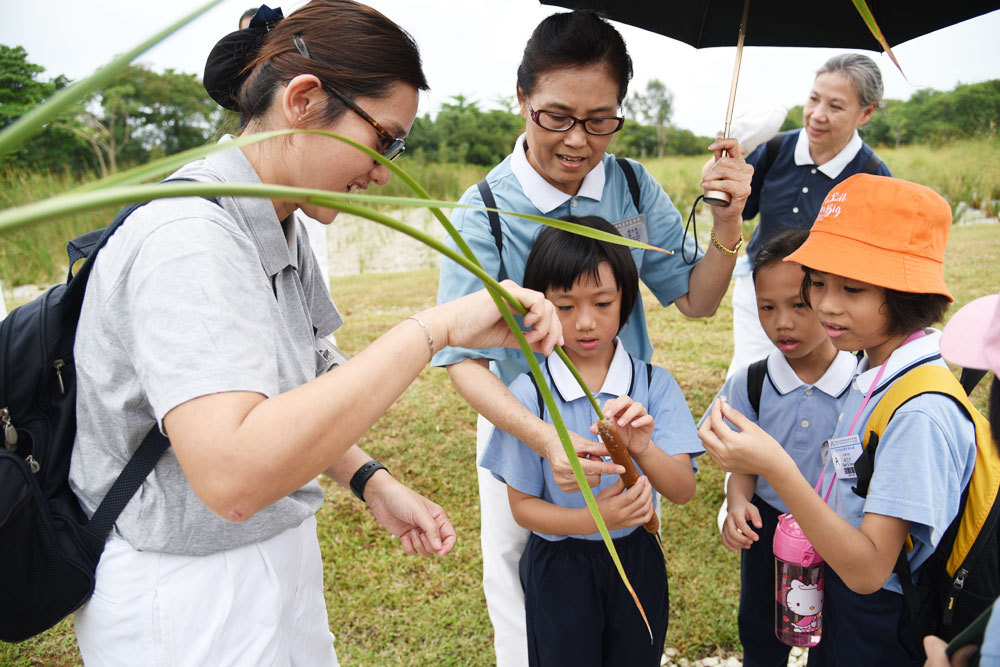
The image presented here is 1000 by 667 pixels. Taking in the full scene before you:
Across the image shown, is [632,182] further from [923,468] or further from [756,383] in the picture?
[923,468]

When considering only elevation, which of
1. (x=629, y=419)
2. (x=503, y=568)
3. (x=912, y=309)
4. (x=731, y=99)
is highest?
(x=731, y=99)

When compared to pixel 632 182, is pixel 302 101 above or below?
above

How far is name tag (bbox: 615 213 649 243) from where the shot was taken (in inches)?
80.6

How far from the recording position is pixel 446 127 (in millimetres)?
19297

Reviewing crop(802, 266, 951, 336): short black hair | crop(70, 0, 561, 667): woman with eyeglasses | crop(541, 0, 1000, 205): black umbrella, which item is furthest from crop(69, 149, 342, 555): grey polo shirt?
crop(802, 266, 951, 336): short black hair

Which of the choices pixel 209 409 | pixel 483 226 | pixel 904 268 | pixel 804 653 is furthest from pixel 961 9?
pixel 804 653

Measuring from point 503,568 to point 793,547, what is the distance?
0.84 metres

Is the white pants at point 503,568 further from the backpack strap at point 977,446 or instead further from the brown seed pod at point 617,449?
the backpack strap at point 977,446

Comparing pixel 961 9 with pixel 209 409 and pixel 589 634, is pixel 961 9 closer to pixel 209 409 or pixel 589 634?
pixel 589 634

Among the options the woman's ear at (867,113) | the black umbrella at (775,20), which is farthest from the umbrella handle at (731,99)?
the woman's ear at (867,113)

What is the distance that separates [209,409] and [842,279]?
1.43m

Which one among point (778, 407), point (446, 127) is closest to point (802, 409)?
point (778, 407)

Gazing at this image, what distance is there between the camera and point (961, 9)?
69.0 inches

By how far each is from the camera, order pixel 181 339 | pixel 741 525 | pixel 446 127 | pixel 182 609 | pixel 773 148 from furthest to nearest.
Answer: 1. pixel 446 127
2. pixel 773 148
3. pixel 741 525
4. pixel 182 609
5. pixel 181 339
